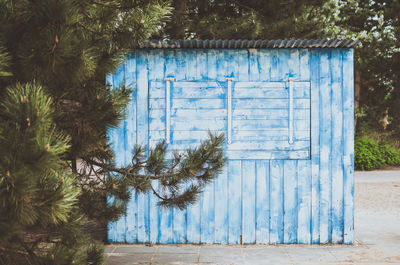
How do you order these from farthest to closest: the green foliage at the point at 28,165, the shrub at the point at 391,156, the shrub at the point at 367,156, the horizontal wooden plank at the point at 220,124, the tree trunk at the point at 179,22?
the shrub at the point at 391,156 → the shrub at the point at 367,156 → the tree trunk at the point at 179,22 → the horizontal wooden plank at the point at 220,124 → the green foliage at the point at 28,165

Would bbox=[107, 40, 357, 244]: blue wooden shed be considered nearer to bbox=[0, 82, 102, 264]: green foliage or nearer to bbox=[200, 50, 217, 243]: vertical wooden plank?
bbox=[200, 50, 217, 243]: vertical wooden plank

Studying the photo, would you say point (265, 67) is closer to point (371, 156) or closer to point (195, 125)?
point (195, 125)

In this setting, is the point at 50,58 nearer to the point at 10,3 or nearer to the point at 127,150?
the point at 10,3

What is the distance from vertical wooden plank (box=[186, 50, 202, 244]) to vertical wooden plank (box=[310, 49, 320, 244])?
4.53ft

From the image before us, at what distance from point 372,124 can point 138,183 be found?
20.2m

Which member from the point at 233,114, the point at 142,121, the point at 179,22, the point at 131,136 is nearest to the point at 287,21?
the point at 179,22

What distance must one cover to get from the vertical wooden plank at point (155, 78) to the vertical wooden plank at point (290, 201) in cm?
162

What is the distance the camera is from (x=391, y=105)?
20.7m

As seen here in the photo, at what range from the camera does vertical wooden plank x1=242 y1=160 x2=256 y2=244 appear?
5156 mm

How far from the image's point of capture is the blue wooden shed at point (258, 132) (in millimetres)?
5141

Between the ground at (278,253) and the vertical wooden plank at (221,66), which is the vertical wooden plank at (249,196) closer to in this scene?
the ground at (278,253)

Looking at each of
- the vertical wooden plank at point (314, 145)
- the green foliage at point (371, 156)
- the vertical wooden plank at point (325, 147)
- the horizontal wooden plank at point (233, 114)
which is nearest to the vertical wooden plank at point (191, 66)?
the horizontal wooden plank at point (233, 114)

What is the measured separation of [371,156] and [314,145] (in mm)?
10434

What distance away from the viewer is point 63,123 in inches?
141
